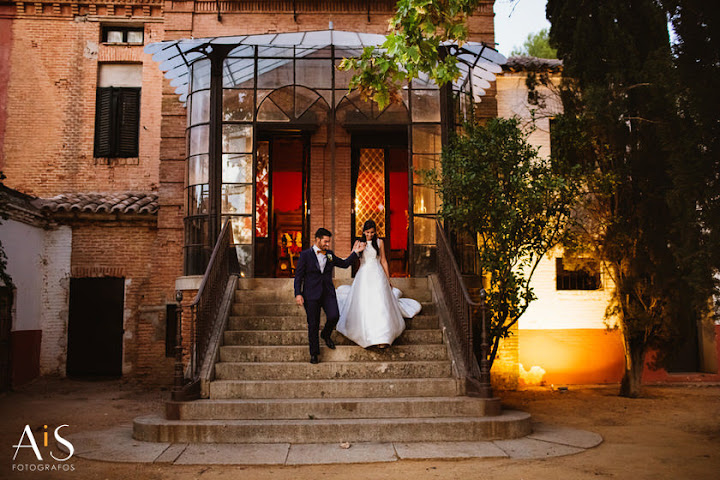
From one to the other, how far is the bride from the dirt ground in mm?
2248

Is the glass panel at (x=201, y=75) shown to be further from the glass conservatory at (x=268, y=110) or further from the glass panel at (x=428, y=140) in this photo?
the glass panel at (x=428, y=140)

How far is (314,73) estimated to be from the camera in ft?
35.4

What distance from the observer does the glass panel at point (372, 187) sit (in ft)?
41.1

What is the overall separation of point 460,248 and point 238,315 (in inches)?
162

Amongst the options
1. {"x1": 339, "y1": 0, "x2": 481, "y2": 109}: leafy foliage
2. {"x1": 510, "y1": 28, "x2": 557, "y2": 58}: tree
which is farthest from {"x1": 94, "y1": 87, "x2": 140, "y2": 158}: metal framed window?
{"x1": 510, "y1": 28, "x2": 557, "y2": 58}: tree

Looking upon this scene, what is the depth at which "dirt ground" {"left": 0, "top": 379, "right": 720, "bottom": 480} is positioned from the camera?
5562 millimetres

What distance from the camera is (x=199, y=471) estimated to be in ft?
18.6

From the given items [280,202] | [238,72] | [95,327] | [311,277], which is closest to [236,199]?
[238,72]

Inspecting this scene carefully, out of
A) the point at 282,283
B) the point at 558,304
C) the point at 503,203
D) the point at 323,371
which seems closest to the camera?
the point at 323,371

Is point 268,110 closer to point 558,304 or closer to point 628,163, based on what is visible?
point 628,163

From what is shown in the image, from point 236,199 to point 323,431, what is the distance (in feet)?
16.8

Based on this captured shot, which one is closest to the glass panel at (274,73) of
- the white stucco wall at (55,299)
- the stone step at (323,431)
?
the white stucco wall at (55,299)

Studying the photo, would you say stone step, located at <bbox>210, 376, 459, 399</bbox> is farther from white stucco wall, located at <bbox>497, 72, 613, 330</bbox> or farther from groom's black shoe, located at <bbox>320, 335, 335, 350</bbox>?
white stucco wall, located at <bbox>497, 72, 613, 330</bbox>

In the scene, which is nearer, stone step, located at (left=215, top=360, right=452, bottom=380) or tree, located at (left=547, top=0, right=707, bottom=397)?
stone step, located at (left=215, top=360, right=452, bottom=380)
